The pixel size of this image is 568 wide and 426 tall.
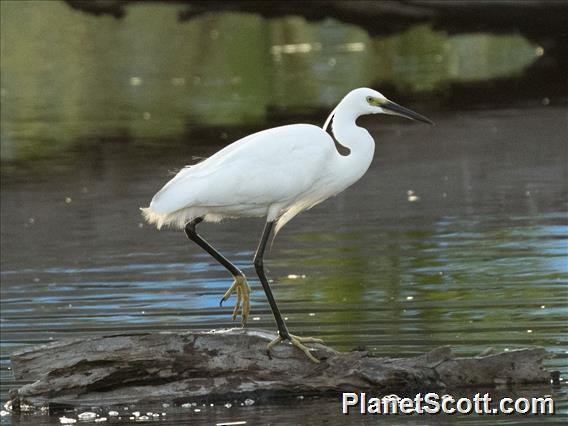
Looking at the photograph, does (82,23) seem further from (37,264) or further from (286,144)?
(286,144)

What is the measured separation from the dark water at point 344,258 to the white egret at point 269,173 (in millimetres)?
1031

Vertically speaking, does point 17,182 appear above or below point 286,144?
below

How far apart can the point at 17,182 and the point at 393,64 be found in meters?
17.3

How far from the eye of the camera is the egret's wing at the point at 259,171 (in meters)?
9.52

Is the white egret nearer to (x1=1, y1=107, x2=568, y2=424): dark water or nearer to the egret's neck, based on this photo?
the egret's neck

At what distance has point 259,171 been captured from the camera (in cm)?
959

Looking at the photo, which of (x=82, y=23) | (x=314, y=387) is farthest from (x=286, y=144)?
(x=82, y=23)

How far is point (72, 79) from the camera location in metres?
36.2

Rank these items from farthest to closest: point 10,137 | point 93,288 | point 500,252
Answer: point 10,137, point 500,252, point 93,288

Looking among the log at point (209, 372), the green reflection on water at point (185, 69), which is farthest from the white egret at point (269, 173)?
the green reflection on water at point (185, 69)

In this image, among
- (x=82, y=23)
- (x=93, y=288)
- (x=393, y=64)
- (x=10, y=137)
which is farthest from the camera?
(x=82, y=23)

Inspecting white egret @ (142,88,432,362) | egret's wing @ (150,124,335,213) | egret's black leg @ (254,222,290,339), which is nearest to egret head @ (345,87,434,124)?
white egret @ (142,88,432,362)

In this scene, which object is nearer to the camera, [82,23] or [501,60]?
[501,60]

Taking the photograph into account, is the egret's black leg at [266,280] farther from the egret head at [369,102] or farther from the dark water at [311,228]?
the egret head at [369,102]
